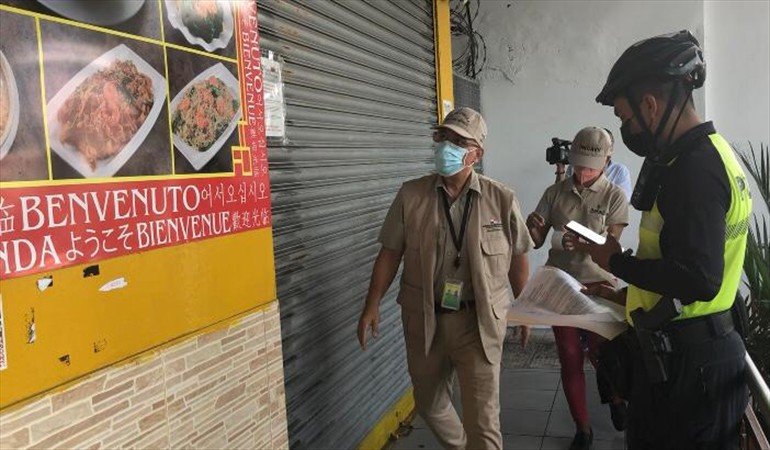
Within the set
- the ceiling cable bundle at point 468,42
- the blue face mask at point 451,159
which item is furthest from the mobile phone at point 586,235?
the ceiling cable bundle at point 468,42

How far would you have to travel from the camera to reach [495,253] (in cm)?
317

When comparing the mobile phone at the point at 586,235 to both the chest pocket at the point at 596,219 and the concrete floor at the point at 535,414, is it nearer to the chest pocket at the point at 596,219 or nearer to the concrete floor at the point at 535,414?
the chest pocket at the point at 596,219

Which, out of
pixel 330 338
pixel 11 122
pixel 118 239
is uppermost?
pixel 11 122

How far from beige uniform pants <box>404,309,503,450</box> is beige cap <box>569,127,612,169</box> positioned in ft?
4.82

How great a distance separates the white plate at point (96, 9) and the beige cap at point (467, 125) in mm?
1649

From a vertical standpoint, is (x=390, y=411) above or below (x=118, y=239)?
below

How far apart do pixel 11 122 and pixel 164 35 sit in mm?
604

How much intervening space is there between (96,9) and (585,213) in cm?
314

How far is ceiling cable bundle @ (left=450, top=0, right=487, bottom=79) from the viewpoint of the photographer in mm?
6523

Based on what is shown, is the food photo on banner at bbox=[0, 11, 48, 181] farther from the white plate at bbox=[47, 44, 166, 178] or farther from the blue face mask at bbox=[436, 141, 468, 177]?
the blue face mask at bbox=[436, 141, 468, 177]

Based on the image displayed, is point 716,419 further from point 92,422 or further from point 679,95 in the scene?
point 92,422

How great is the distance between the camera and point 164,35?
1.96 metres

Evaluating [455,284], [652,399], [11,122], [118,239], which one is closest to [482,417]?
[455,284]

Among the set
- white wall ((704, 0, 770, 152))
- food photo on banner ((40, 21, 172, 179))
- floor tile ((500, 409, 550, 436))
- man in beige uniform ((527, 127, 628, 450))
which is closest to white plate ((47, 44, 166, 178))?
food photo on banner ((40, 21, 172, 179))
